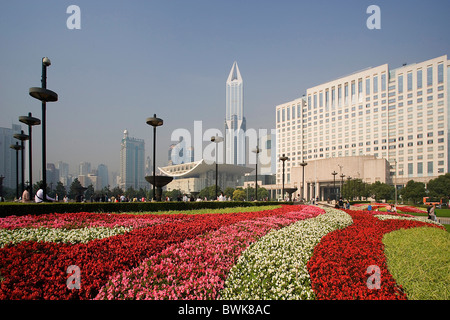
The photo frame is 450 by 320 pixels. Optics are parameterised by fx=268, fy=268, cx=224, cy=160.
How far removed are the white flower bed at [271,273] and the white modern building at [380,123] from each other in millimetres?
61418

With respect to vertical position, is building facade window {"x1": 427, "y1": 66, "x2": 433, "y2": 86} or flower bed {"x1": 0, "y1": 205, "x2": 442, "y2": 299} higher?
building facade window {"x1": 427, "y1": 66, "x2": 433, "y2": 86}

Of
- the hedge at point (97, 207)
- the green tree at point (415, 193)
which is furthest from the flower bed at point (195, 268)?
the green tree at point (415, 193)

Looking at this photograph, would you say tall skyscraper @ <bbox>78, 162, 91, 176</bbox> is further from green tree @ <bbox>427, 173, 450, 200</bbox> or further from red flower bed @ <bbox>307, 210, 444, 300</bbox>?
red flower bed @ <bbox>307, 210, 444, 300</bbox>

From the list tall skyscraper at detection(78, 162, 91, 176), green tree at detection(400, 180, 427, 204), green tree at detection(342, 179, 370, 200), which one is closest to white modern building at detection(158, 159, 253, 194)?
green tree at detection(342, 179, 370, 200)

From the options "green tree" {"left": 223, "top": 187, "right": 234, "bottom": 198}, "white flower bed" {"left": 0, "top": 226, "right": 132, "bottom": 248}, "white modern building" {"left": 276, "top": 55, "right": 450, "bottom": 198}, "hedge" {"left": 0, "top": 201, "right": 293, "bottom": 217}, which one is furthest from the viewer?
"green tree" {"left": 223, "top": 187, "right": 234, "bottom": 198}

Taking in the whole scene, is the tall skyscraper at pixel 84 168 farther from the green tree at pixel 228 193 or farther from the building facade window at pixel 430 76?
the building facade window at pixel 430 76

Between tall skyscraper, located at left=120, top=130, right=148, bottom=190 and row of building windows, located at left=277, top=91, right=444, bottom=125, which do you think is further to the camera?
tall skyscraper, located at left=120, top=130, right=148, bottom=190

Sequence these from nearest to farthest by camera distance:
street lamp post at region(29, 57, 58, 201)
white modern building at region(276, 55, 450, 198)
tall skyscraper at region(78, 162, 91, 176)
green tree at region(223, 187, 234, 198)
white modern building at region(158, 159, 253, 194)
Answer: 1. street lamp post at region(29, 57, 58, 201)
2. white modern building at region(276, 55, 450, 198)
3. green tree at region(223, 187, 234, 198)
4. white modern building at region(158, 159, 253, 194)
5. tall skyscraper at region(78, 162, 91, 176)

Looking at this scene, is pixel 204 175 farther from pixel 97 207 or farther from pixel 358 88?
pixel 97 207

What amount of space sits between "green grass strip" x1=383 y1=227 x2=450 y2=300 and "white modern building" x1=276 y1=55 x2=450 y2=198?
59076 mm

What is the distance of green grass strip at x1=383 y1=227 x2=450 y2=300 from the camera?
11.6 feet

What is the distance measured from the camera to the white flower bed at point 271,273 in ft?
10.9

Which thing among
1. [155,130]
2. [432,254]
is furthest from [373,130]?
[432,254]

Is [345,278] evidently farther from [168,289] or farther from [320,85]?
[320,85]
